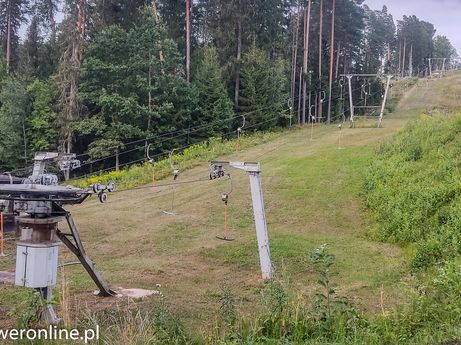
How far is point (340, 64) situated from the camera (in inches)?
1796

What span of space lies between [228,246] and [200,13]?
99.1ft

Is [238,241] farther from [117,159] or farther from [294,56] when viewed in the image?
[294,56]

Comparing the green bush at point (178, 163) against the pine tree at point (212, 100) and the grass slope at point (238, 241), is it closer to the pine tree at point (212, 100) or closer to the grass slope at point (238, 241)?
the grass slope at point (238, 241)

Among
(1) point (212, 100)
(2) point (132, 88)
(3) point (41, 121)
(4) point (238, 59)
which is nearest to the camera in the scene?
(2) point (132, 88)

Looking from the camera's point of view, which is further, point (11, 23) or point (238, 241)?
point (11, 23)

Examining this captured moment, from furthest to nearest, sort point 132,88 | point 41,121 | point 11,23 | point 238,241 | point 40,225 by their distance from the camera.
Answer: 1. point 11,23
2. point 41,121
3. point 132,88
4. point 238,241
5. point 40,225

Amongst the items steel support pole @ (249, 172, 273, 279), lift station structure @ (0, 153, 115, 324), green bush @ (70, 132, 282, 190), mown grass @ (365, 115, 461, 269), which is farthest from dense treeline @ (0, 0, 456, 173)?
lift station structure @ (0, 153, 115, 324)

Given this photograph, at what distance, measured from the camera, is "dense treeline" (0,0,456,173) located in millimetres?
27438

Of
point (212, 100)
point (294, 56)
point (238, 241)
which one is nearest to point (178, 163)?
point (212, 100)

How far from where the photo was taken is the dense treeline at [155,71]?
27438mm

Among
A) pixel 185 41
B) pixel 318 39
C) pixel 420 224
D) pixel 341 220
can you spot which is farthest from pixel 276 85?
pixel 420 224

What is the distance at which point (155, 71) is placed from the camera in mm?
28875

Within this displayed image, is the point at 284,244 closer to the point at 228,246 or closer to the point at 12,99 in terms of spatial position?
the point at 228,246

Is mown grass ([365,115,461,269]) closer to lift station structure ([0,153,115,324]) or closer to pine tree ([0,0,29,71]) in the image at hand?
lift station structure ([0,153,115,324])
